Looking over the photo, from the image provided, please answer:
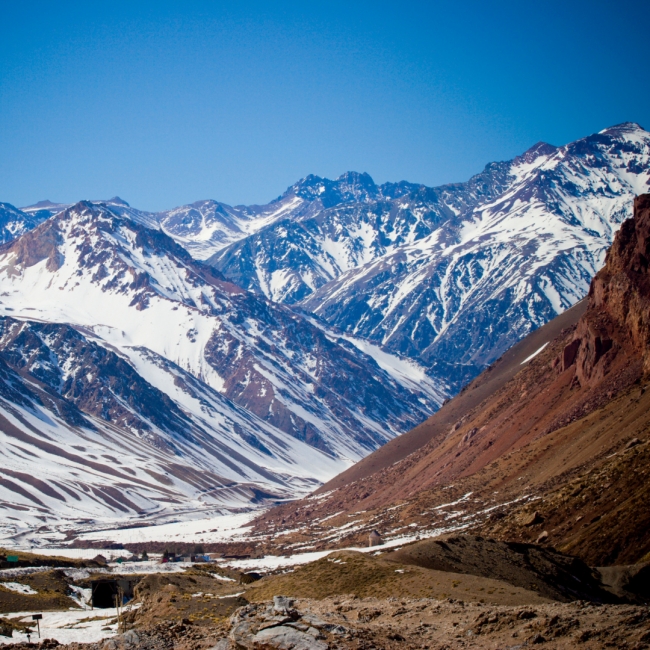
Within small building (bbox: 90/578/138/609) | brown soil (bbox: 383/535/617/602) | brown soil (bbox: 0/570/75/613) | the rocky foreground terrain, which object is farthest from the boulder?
small building (bbox: 90/578/138/609)

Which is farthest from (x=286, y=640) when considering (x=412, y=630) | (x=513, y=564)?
(x=513, y=564)

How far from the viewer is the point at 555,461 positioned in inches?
3890

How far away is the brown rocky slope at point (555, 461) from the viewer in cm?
6612

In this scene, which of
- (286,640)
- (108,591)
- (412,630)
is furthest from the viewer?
(108,591)

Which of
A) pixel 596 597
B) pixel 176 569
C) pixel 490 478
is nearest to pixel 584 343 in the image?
pixel 490 478

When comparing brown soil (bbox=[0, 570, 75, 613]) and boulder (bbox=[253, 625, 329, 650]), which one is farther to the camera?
brown soil (bbox=[0, 570, 75, 613])

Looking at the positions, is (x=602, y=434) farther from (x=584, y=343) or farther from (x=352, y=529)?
(x=352, y=529)

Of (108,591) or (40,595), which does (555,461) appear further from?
(40,595)

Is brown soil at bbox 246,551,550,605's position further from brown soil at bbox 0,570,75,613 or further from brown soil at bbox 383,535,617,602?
brown soil at bbox 0,570,75,613

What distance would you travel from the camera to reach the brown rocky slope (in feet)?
217

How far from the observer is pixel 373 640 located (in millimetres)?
26312

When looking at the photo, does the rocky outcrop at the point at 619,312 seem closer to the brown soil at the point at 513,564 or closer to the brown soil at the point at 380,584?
the brown soil at the point at 513,564

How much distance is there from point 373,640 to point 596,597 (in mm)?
24180

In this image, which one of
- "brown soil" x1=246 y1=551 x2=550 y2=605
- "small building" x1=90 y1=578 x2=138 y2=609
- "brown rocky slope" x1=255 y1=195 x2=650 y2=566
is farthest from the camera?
"brown rocky slope" x1=255 y1=195 x2=650 y2=566
